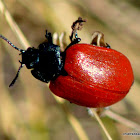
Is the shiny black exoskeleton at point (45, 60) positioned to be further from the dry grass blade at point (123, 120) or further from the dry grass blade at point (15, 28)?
the dry grass blade at point (123, 120)

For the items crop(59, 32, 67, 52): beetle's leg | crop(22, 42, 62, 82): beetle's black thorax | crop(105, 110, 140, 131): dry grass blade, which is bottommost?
crop(105, 110, 140, 131): dry grass blade

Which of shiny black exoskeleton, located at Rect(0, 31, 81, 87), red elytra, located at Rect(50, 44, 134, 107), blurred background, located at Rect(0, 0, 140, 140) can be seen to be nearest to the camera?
red elytra, located at Rect(50, 44, 134, 107)

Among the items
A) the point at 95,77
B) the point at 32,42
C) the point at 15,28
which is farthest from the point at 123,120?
the point at 32,42

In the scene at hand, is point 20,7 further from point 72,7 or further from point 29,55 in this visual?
point 29,55

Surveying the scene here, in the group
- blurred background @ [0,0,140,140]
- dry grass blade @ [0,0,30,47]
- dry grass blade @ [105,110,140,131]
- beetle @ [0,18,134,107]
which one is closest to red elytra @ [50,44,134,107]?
beetle @ [0,18,134,107]

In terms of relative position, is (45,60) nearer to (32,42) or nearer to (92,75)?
(92,75)

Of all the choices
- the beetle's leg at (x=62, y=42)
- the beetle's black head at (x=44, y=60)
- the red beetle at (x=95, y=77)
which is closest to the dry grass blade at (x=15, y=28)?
the beetle's black head at (x=44, y=60)

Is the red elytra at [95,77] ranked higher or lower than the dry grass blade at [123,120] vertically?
higher

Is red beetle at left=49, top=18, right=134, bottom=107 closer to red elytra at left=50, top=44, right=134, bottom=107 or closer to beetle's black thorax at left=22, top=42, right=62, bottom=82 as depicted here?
red elytra at left=50, top=44, right=134, bottom=107
